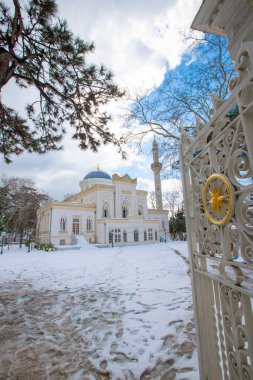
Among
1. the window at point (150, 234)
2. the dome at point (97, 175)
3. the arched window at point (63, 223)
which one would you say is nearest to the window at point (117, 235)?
the window at point (150, 234)

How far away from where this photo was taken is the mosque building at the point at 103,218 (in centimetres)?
2353

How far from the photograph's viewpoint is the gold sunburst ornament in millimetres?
1288

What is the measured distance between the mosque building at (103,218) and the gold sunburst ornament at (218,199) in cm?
1909

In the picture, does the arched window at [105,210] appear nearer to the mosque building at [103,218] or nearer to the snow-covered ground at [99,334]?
the mosque building at [103,218]

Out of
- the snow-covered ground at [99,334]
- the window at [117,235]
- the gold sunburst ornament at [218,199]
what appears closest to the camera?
the gold sunburst ornament at [218,199]

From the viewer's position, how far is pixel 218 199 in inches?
54.8

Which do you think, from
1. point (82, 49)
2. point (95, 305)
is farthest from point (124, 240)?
point (82, 49)

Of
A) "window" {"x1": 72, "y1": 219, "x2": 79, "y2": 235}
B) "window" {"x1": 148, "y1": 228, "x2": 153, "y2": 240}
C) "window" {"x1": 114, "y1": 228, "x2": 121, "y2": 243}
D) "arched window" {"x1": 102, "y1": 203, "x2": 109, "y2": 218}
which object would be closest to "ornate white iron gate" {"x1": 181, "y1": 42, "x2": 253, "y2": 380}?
"window" {"x1": 114, "y1": 228, "x2": 121, "y2": 243}

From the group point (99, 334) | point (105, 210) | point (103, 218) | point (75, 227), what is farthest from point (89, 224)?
point (99, 334)

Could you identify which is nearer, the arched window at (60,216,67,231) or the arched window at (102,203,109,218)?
the arched window at (60,216,67,231)

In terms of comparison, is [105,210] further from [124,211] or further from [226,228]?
[226,228]

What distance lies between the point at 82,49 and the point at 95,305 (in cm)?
503

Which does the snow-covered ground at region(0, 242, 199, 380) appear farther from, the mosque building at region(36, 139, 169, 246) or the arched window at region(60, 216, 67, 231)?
the arched window at region(60, 216, 67, 231)

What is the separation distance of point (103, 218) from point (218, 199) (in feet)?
81.0
